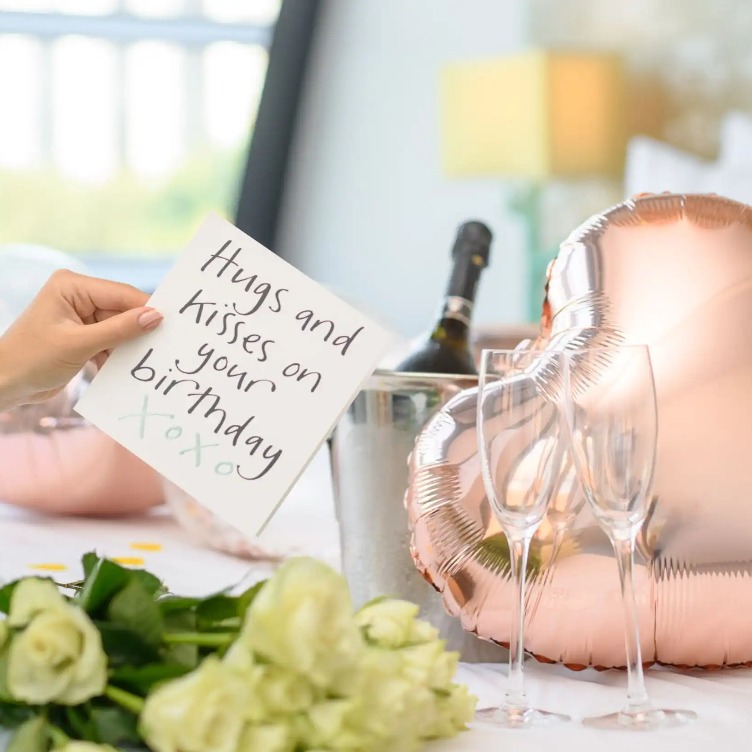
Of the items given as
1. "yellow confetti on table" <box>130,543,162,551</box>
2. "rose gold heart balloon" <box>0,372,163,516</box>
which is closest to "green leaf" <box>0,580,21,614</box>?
"yellow confetti on table" <box>130,543,162,551</box>

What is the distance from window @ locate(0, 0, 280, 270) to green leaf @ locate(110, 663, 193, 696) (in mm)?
3064

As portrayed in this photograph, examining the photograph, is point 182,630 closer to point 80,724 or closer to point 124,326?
point 80,724

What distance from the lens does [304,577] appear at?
0.49 meters

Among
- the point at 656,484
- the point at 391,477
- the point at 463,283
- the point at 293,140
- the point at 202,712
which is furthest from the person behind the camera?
the point at 293,140

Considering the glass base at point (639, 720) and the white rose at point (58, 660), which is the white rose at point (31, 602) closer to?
the white rose at point (58, 660)

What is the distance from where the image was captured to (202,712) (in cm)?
47

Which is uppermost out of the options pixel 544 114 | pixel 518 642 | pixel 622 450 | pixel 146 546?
pixel 544 114

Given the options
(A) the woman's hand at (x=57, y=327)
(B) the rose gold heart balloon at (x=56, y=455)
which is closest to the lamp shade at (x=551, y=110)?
(B) the rose gold heart balloon at (x=56, y=455)

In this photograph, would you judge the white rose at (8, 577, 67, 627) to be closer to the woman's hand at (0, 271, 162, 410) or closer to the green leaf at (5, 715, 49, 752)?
the green leaf at (5, 715, 49, 752)

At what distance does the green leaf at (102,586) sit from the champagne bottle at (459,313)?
0.68 metres

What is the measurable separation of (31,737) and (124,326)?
1.03 feet

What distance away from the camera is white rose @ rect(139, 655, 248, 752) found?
467 mm

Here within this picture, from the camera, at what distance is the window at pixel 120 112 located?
3.32 m

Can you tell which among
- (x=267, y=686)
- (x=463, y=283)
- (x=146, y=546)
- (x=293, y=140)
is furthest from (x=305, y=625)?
(x=293, y=140)
